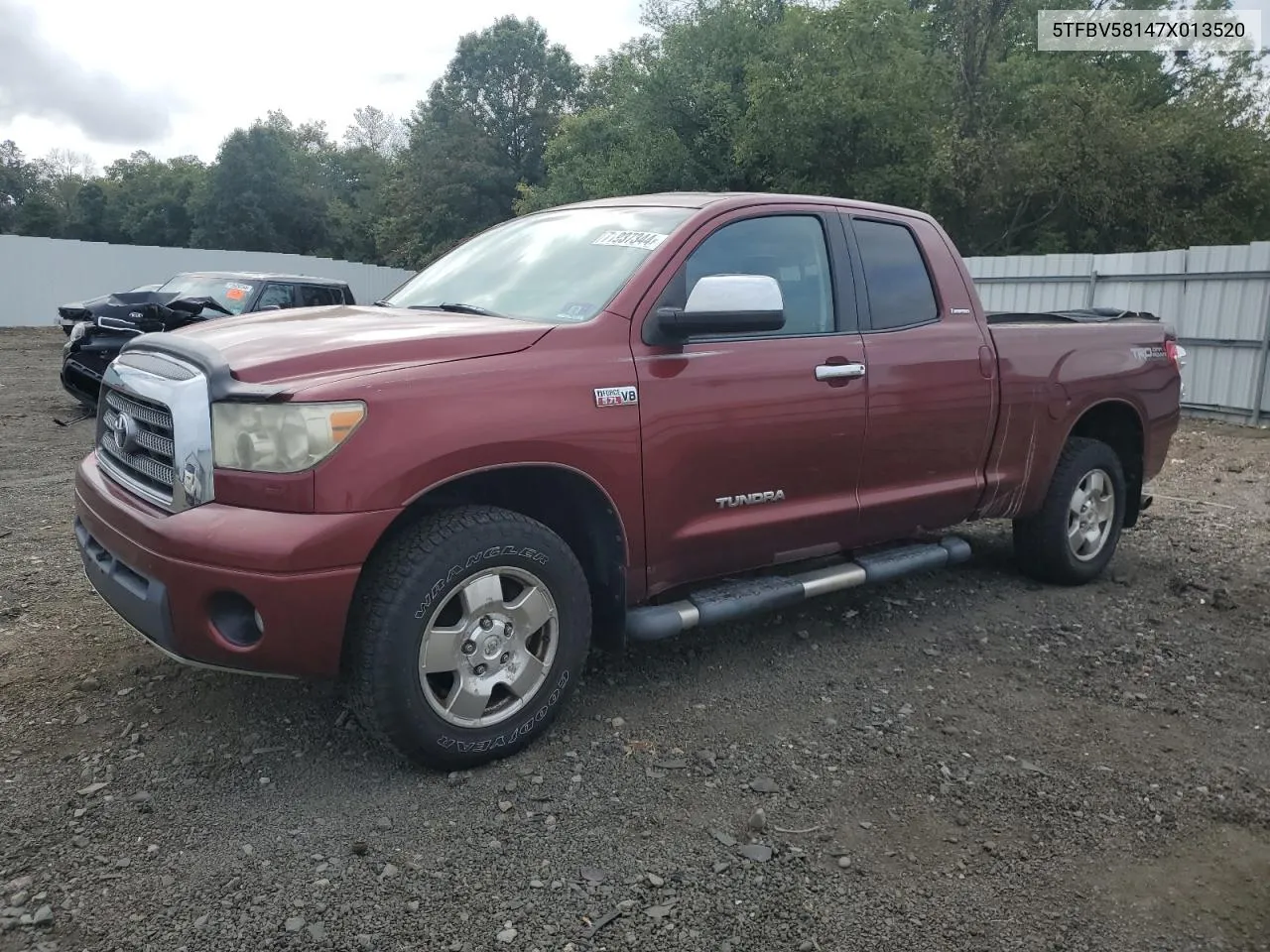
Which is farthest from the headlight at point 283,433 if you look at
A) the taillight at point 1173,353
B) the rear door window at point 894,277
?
the taillight at point 1173,353

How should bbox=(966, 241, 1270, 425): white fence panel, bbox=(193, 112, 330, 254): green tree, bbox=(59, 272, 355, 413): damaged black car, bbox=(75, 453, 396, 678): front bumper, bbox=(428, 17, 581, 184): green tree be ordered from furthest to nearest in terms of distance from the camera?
bbox=(428, 17, 581, 184): green tree < bbox=(193, 112, 330, 254): green tree < bbox=(966, 241, 1270, 425): white fence panel < bbox=(59, 272, 355, 413): damaged black car < bbox=(75, 453, 396, 678): front bumper

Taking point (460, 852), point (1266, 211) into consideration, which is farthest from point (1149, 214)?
point (460, 852)

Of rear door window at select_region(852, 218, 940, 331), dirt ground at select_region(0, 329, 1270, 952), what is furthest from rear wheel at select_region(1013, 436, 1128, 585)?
A: rear door window at select_region(852, 218, 940, 331)

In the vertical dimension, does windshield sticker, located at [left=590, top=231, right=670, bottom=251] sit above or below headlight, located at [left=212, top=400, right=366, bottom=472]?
above

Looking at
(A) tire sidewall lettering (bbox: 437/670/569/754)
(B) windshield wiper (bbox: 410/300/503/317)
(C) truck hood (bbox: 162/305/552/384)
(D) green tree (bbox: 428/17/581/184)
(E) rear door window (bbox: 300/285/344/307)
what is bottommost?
(A) tire sidewall lettering (bbox: 437/670/569/754)

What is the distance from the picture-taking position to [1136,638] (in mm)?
4676

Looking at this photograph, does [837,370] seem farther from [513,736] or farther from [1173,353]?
[1173,353]

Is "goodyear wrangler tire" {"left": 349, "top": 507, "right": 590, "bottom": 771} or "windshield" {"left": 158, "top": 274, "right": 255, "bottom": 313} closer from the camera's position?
"goodyear wrangler tire" {"left": 349, "top": 507, "right": 590, "bottom": 771}

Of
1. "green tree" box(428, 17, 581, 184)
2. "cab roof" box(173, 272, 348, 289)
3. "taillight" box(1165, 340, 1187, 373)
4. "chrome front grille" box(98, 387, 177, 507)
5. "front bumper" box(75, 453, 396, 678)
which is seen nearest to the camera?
"front bumper" box(75, 453, 396, 678)

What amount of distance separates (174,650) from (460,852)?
1033mm

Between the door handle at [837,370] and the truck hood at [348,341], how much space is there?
46.9 inches

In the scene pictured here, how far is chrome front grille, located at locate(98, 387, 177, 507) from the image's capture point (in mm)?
3086

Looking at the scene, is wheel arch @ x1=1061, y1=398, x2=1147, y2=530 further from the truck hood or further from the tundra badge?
the truck hood

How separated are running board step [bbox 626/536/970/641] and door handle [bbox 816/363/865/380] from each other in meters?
0.82
